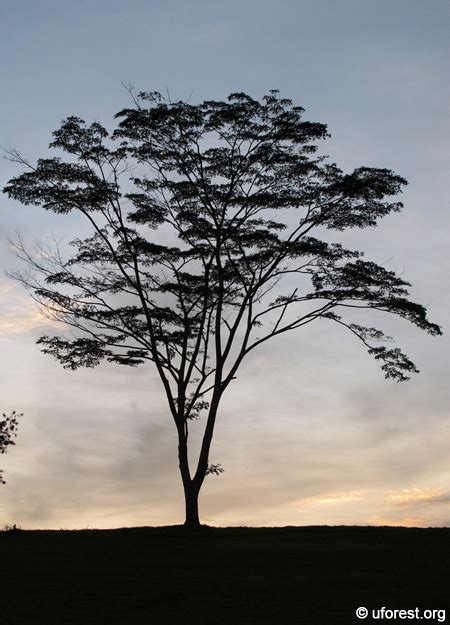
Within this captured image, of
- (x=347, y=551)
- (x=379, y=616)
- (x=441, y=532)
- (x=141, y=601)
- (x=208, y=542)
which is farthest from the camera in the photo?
(x=441, y=532)

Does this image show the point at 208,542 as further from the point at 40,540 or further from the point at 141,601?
the point at 141,601

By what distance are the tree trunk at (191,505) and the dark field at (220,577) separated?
6.56 feet

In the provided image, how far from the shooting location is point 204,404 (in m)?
A: 29.8

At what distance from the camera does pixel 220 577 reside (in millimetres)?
17734

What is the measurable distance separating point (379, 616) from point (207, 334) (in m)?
17.2

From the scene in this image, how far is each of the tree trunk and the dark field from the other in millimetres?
2000

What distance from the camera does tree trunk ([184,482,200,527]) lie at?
2817 centimetres

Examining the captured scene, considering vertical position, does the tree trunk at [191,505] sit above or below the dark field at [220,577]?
above

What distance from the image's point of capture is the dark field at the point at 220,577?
1447 cm

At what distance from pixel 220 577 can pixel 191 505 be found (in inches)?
422

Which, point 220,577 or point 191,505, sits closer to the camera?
point 220,577

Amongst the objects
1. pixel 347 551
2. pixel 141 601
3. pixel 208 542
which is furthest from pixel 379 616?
pixel 208 542

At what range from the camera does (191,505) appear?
28344 millimetres

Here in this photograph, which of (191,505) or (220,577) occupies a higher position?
(191,505)
